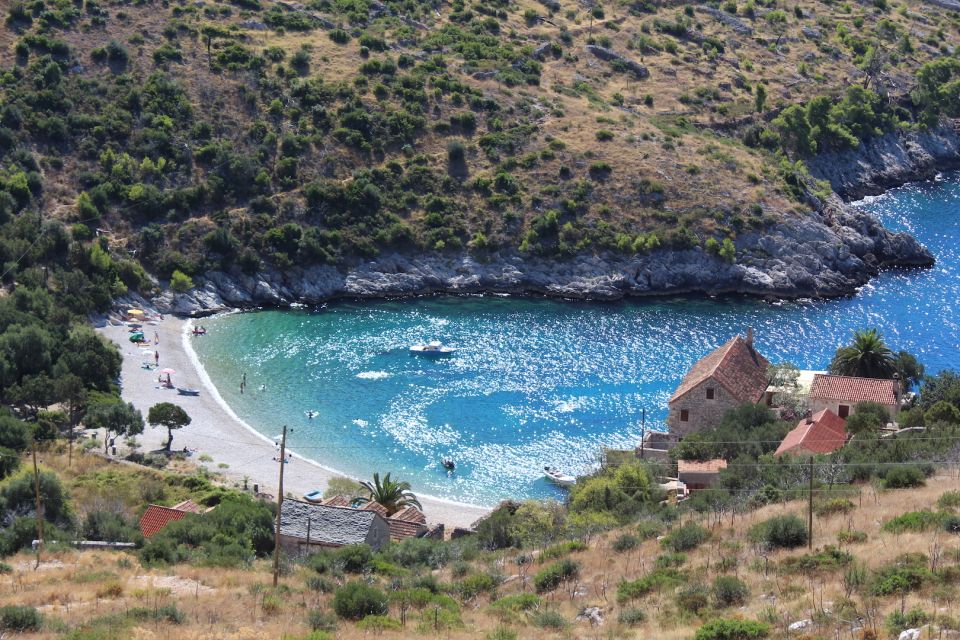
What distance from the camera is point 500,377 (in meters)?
93.4

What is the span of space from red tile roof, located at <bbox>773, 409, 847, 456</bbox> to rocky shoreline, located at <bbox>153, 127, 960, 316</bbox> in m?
40.8

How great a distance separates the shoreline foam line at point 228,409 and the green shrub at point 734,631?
38964 millimetres

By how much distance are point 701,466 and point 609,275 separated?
148 ft

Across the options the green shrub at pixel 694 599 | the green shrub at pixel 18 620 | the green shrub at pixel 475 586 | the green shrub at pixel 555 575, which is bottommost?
the green shrub at pixel 18 620

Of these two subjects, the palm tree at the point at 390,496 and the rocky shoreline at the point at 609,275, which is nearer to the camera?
the palm tree at the point at 390,496

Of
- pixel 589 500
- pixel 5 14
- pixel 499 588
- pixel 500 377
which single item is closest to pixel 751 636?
pixel 499 588

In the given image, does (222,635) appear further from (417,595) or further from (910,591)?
(910,591)

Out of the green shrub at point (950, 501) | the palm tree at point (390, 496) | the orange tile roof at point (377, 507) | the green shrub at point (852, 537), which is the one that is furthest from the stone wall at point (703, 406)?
the green shrub at point (852, 537)

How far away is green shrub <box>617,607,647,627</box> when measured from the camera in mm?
39312

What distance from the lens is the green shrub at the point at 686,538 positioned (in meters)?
47.0

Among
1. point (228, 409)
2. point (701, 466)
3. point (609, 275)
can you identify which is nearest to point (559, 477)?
point (701, 466)

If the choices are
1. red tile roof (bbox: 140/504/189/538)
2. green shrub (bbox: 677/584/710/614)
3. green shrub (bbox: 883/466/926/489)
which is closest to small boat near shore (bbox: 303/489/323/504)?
red tile roof (bbox: 140/504/189/538)

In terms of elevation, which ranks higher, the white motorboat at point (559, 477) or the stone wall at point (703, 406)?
the stone wall at point (703, 406)

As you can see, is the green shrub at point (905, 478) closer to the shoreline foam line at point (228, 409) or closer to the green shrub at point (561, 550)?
the green shrub at point (561, 550)
